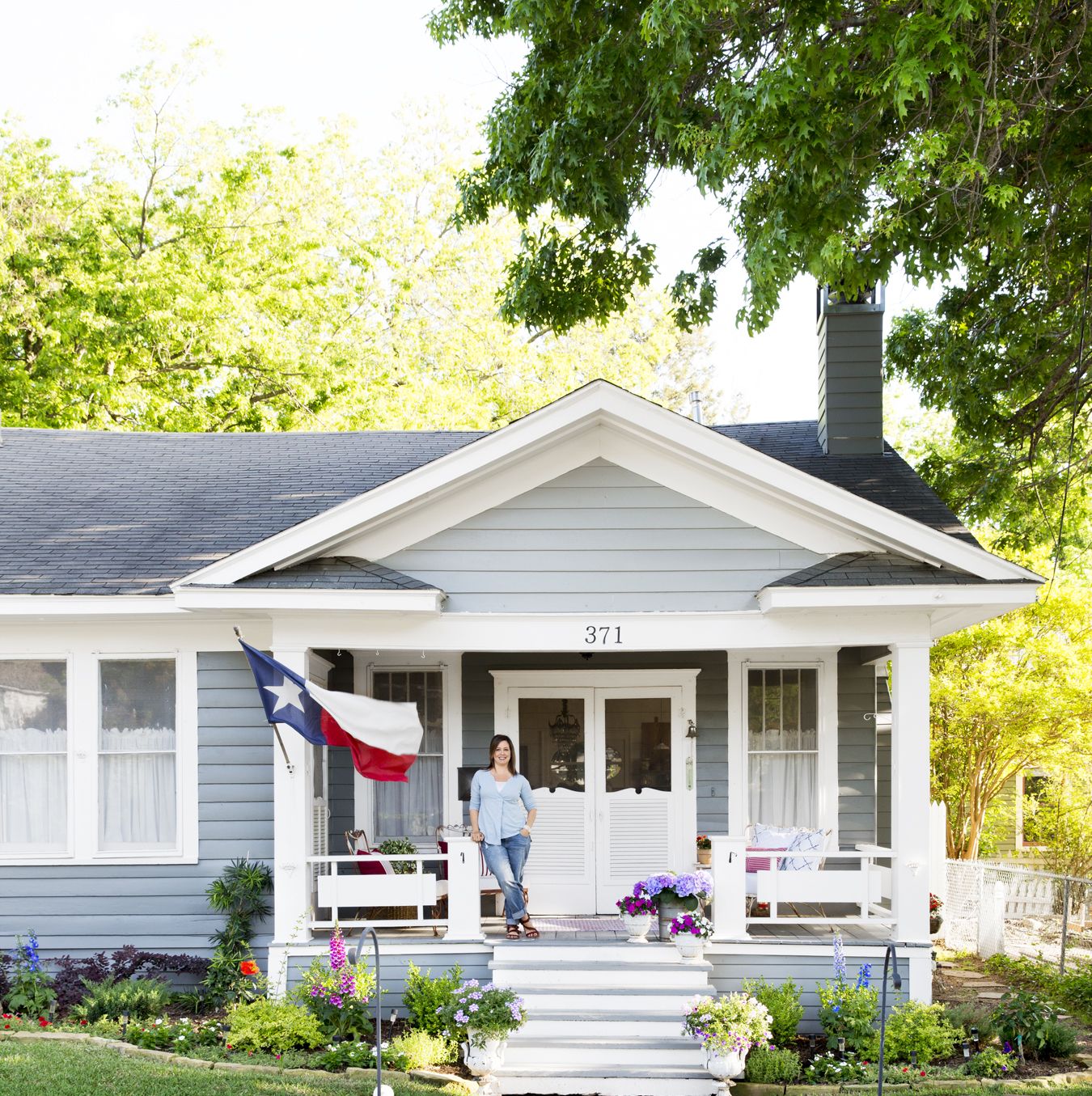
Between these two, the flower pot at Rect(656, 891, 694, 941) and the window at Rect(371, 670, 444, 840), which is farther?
the window at Rect(371, 670, 444, 840)

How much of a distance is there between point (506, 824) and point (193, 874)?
2866 mm

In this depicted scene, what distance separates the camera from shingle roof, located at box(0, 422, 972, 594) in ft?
36.4

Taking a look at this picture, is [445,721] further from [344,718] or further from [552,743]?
[344,718]

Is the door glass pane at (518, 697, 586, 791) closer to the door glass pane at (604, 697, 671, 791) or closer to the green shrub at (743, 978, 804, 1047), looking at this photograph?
the door glass pane at (604, 697, 671, 791)

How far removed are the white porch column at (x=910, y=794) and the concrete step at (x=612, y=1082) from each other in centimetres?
208

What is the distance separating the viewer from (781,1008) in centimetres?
919

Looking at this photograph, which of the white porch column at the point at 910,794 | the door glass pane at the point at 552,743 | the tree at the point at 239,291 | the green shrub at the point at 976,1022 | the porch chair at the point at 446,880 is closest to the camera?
the green shrub at the point at 976,1022

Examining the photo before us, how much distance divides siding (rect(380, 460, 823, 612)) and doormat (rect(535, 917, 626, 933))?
3016 mm

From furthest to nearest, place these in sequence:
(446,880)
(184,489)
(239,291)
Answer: (239,291) → (184,489) → (446,880)

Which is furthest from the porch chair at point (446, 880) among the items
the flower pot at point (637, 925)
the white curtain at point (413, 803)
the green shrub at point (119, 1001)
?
the green shrub at point (119, 1001)

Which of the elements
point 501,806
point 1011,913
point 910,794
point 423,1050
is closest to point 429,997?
point 423,1050

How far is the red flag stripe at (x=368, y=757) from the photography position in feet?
31.9

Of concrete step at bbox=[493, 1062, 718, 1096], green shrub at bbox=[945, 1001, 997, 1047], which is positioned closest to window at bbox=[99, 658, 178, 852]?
concrete step at bbox=[493, 1062, 718, 1096]

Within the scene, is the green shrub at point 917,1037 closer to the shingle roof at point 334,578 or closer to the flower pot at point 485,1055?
the flower pot at point 485,1055
